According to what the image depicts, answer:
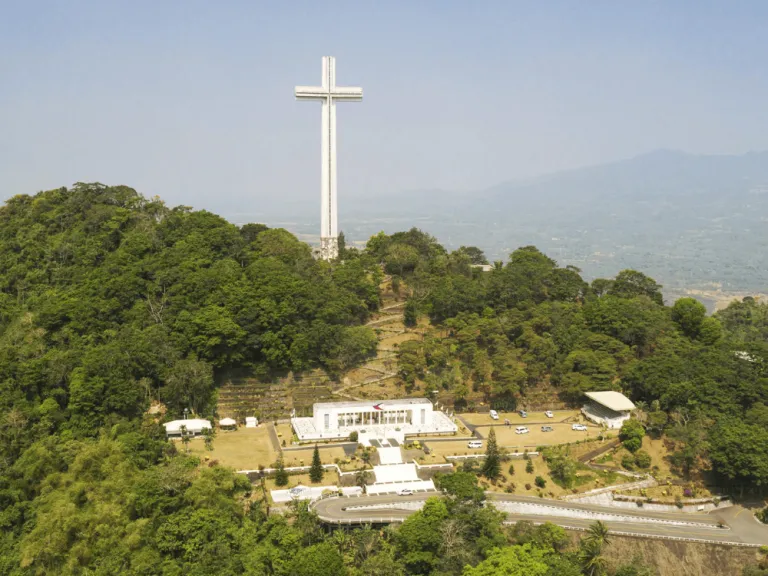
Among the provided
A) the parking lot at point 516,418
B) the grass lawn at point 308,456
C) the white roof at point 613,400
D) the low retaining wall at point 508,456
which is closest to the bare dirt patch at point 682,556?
the low retaining wall at point 508,456

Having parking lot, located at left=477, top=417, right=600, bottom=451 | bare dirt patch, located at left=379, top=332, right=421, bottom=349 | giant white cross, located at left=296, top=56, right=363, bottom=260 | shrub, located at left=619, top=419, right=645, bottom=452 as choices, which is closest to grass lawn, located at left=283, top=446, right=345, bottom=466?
parking lot, located at left=477, top=417, right=600, bottom=451

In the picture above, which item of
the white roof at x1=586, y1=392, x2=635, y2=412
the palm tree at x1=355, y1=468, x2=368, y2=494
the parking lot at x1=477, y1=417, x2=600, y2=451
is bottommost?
the palm tree at x1=355, y1=468, x2=368, y2=494

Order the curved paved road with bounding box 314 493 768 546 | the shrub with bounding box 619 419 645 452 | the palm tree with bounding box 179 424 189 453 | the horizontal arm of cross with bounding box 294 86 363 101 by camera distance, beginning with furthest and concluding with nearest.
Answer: the horizontal arm of cross with bounding box 294 86 363 101, the shrub with bounding box 619 419 645 452, the palm tree with bounding box 179 424 189 453, the curved paved road with bounding box 314 493 768 546

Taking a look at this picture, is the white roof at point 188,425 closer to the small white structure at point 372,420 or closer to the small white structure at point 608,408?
the small white structure at point 372,420

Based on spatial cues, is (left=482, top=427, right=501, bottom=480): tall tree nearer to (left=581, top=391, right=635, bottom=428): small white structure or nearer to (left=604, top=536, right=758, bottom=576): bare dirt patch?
(left=604, top=536, right=758, bottom=576): bare dirt patch

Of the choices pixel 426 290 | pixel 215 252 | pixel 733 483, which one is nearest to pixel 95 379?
pixel 215 252

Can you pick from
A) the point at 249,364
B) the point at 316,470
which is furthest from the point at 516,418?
the point at 249,364

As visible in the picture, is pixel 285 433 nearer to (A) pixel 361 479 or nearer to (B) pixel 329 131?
(A) pixel 361 479
